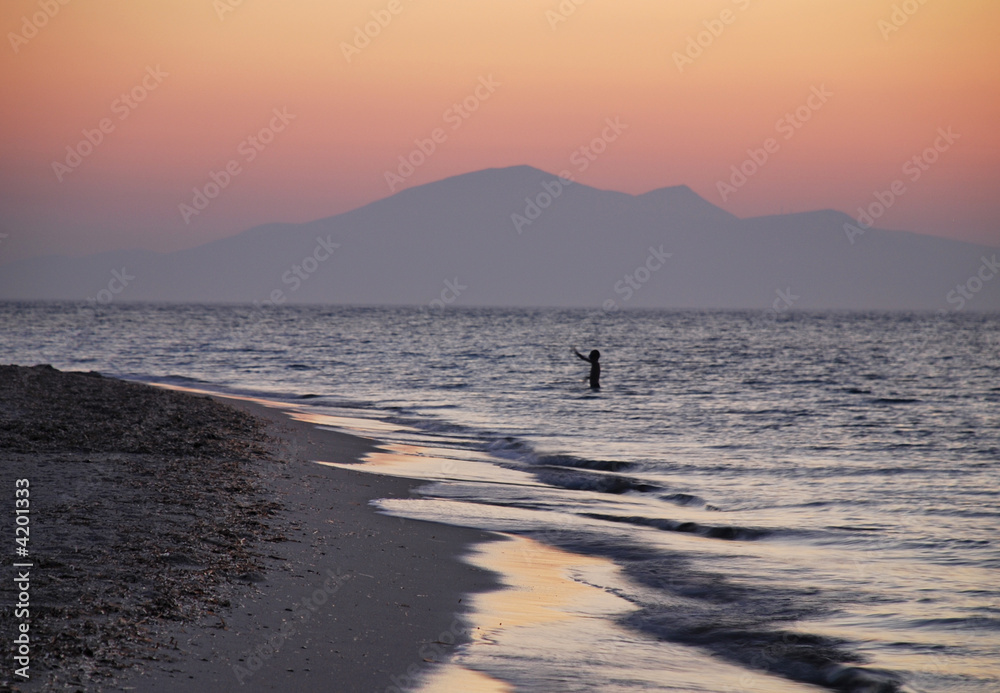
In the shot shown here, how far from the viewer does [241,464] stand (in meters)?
14.2

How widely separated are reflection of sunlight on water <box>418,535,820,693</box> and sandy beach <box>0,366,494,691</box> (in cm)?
28

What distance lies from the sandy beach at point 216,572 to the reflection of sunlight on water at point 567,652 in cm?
28

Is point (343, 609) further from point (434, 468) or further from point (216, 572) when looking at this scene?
point (434, 468)

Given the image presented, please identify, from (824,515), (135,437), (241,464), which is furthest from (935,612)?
(135,437)

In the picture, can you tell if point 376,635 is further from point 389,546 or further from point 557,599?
point 389,546

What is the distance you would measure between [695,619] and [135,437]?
1080cm

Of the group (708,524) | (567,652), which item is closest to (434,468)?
(708,524)

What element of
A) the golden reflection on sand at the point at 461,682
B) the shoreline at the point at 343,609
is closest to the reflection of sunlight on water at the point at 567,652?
the golden reflection on sand at the point at 461,682

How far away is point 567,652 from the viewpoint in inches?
279

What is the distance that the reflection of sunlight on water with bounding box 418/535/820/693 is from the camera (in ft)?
21.1

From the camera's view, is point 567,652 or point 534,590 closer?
point 567,652

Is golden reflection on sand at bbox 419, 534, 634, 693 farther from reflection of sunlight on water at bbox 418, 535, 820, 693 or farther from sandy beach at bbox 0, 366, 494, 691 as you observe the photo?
sandy beach at bbox 0, 366, 494, 691

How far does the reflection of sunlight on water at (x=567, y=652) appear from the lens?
6.44 metres

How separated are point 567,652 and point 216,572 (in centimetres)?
328
